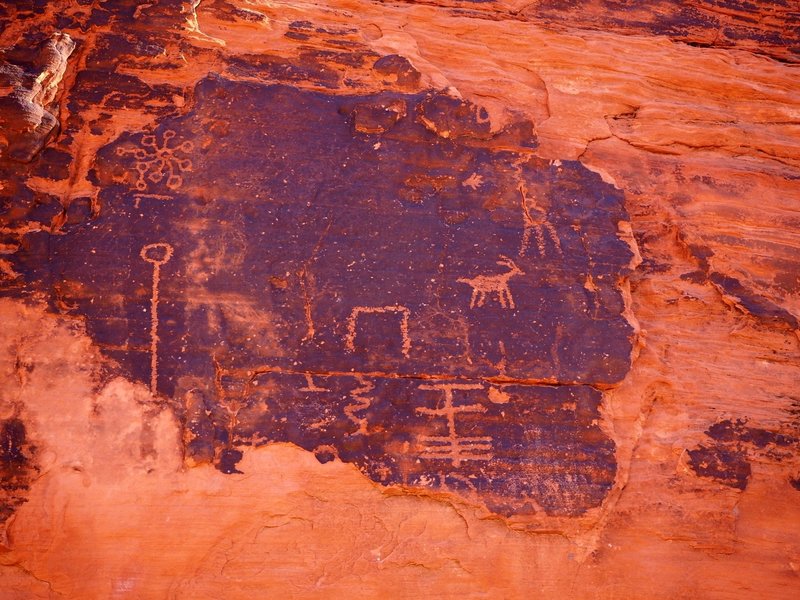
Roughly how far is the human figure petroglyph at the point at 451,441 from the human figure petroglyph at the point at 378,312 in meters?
0.26

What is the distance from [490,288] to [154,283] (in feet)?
6.02

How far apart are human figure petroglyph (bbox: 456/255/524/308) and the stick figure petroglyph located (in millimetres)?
1623

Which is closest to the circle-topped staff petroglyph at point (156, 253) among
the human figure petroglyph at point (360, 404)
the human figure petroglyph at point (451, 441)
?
the human figure petroglyph at point (360, 404)

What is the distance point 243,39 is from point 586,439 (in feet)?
10.2

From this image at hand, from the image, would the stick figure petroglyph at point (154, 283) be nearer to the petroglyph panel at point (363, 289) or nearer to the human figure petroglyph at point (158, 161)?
the petroglyph panel at point (363, 289)

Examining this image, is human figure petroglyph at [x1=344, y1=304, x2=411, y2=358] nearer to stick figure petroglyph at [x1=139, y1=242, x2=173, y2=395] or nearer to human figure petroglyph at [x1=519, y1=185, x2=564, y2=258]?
human figure petroglyph at [x1=519, y1=185, x2=564, y2=258]

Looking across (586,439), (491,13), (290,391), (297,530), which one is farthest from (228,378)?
(491,13)

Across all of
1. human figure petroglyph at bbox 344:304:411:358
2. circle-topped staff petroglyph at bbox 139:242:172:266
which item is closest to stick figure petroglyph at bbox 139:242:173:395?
circle-topped staff petroglyph at bbox 139:242:172:266

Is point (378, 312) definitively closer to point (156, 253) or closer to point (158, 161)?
point (156, 253)

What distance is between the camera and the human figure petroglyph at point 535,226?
3922 mm

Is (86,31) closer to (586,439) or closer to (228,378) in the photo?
(228,378)

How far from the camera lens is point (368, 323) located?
3609 mm

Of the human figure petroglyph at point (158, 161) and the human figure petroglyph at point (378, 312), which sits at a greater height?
the human figure petroglyph at point (158, 161)

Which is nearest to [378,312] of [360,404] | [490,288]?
[360,404]
